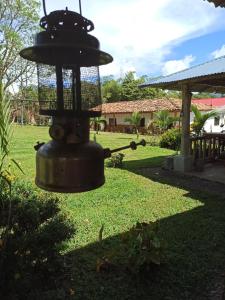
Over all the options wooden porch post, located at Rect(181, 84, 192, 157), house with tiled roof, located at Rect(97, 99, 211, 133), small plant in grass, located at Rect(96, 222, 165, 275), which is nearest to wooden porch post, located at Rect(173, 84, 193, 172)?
wooden porch post, located at Rect(181, 84, 192, 157)

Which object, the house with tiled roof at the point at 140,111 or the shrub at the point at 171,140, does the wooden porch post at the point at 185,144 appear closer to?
the shrub at the point at 171,140

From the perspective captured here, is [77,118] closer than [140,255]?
Yes

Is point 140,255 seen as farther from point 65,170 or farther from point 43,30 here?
point 43,30

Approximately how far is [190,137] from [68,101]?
32.2 feet

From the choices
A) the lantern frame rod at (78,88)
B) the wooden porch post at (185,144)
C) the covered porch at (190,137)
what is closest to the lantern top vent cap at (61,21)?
the lantern frame rod at (78,88)

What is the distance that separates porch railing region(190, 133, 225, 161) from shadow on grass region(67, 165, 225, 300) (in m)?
5.52

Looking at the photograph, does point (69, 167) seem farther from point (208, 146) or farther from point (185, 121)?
point (208, 146)

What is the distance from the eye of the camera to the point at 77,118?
1.50 meters

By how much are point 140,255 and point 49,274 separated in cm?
104

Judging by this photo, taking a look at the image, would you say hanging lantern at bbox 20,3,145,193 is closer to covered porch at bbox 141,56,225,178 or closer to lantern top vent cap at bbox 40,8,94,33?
lantern top vent cap at bbox 40,8,94,33

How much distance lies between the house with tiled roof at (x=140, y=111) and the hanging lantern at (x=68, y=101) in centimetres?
3068

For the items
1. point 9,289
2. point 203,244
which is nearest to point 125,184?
point 203,244

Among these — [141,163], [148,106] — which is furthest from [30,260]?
[148,106]

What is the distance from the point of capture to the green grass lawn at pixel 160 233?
12.1 feet
